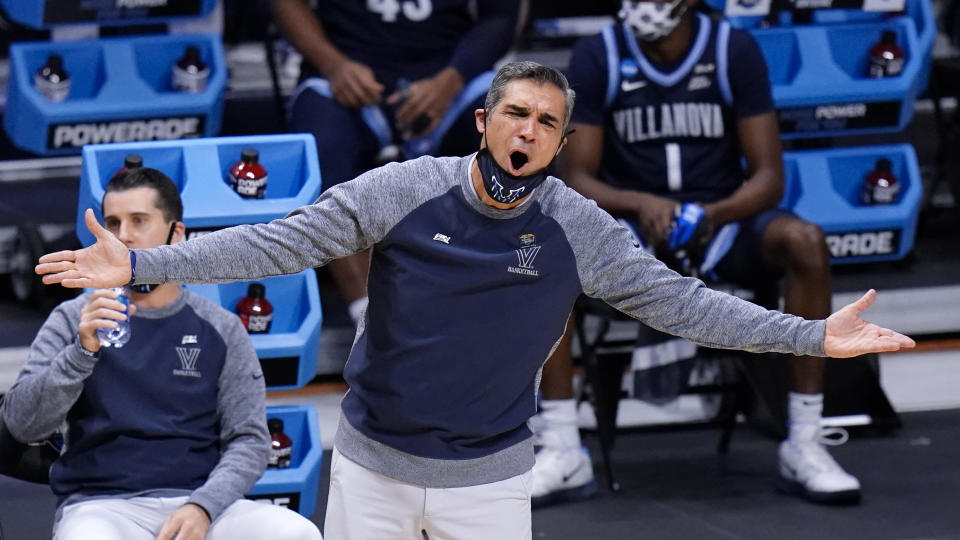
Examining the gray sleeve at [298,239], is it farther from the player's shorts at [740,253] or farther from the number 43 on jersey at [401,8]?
the number 43 on jersey at [401,8]

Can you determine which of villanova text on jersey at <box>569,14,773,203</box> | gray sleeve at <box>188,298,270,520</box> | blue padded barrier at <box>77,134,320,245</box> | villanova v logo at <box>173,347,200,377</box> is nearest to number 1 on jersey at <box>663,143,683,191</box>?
villanova text on jersey at <box>569,14,773,203</box>

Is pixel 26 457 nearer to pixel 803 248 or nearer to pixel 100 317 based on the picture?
pixel 100 317

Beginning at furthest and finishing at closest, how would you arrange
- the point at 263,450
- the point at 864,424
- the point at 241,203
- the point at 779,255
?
1. the point at 864,424
2. the point at 779,255
3. the point at 241,203
4. the point at 263,450

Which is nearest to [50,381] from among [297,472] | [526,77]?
[297,472]

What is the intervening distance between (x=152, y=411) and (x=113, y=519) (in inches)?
10.0

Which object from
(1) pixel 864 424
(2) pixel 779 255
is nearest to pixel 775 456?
(1) pixel 864 424

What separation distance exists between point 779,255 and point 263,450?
170 cm

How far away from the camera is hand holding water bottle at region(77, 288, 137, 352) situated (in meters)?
2.61

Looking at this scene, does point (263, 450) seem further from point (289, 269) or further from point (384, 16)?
point (384, 16)

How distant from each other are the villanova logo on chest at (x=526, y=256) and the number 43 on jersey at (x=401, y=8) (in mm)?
2340

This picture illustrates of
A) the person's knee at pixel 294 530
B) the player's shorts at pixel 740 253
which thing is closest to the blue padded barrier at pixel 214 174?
the person's knee at pixel 294 530

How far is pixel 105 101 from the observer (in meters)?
4.52

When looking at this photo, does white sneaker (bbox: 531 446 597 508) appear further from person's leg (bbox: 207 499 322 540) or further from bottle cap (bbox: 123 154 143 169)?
bottle cap (bbox: 123 154 143 169)

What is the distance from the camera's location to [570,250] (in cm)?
250
